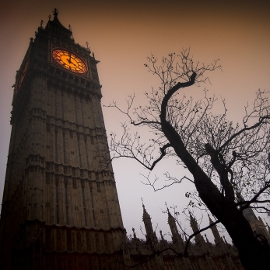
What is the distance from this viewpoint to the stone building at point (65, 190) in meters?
20.6

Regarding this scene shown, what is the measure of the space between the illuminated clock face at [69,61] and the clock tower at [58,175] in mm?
163

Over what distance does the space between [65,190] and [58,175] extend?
71.8 inches

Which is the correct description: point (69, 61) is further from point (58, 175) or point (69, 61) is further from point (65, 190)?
point (65, 190)

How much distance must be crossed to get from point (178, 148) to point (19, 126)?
3555 cm

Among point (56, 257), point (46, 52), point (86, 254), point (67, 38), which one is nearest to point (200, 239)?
point (86, 254)

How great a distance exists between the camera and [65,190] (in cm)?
2505

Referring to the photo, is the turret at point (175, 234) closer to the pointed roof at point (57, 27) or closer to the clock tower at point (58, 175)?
the clock tower at point (58, 175)

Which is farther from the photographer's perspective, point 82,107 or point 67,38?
point 67,38

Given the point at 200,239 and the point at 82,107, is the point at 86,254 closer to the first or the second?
the point at 200,239

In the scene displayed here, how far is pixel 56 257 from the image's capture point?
19594 millimetres

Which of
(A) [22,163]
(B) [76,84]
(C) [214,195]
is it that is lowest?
(C) [214,195]

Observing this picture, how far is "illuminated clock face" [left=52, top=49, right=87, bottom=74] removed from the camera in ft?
127

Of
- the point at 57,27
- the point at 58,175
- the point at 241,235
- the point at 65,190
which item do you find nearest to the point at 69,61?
the point at 57,27

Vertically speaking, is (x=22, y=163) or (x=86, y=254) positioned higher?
(x=22, y=163)
